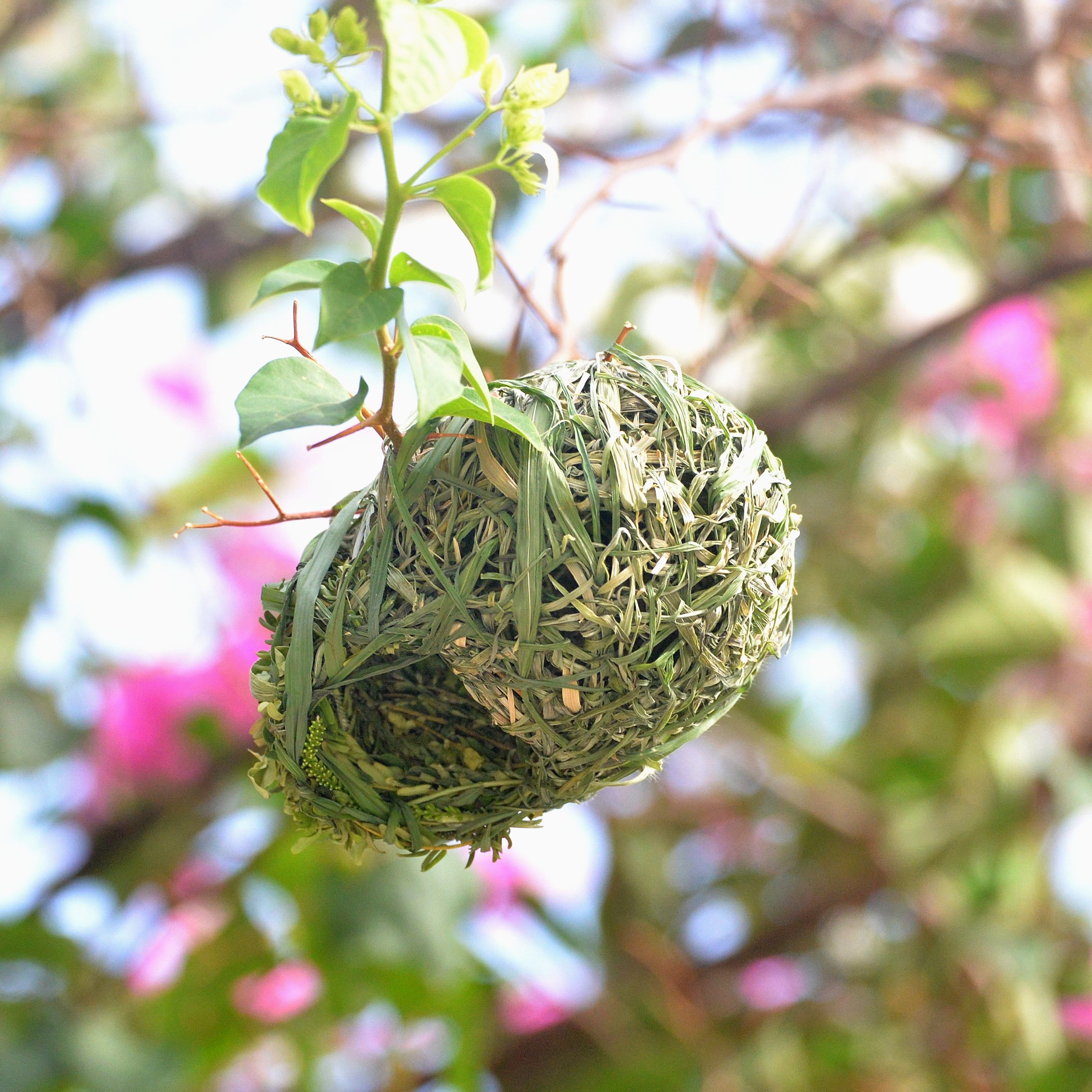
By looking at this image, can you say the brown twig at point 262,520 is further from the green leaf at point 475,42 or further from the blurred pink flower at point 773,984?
the blurred pink flower at point 773,984

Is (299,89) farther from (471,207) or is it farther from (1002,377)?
(1002,377)

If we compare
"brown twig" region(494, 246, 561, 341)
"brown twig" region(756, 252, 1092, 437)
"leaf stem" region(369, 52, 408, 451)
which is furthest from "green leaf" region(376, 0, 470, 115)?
"brown twig" region(756, 252, 1092, 437)

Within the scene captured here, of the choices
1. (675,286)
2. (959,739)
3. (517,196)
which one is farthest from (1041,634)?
(517,196)

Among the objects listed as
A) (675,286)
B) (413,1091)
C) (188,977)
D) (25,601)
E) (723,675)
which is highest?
(723,675)

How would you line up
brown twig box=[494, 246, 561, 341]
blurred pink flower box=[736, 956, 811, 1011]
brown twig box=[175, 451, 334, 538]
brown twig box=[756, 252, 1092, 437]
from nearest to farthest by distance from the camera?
brown twig box=[175, 451, 334, 538] → brown twig box=[494, 246, 561, 341] → brown twig box=[756, 252, 1092, 437] → blurred pink flower box=[736, 956, 811, 1011]

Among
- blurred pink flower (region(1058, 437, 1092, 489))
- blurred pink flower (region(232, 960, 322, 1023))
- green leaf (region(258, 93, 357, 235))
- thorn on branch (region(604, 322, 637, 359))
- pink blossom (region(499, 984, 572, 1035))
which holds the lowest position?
pink blossom (region(499, 984, 572, 1035))

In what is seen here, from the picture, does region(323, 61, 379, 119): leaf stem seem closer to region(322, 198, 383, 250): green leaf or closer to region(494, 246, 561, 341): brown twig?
region(322, 198, 383, 250): green leaf

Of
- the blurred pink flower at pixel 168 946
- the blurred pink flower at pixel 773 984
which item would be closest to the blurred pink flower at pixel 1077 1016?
the blurred pink flower at pixel 773 984

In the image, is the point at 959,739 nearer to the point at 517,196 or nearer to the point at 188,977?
the point at 517,196
